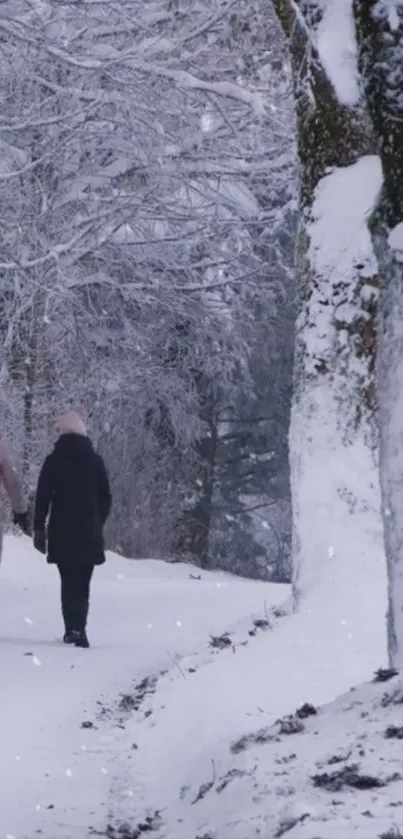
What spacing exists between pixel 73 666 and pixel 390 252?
4.10m

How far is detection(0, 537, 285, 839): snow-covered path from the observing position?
19.7 feet

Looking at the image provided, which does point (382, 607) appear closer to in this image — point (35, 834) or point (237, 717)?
point (237, 717)

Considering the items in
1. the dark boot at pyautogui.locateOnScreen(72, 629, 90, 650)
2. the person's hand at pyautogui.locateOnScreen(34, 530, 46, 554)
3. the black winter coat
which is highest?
the black winter coat

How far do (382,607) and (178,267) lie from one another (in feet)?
29.8

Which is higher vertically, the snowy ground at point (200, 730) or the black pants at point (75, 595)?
the black pants at point (75, 595)

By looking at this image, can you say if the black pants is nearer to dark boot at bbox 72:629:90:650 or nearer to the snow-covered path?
dark boot at bbox 72:629:90:650

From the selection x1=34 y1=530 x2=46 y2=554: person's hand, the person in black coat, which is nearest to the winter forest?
the person in black coat

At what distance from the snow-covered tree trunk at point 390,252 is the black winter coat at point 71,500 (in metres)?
4.59

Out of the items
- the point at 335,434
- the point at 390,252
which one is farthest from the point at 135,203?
the point at 390,252

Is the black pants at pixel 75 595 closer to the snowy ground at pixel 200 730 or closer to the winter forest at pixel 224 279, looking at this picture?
the snowy ground at pixel 200 730

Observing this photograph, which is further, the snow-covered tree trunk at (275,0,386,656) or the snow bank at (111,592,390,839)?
the snow-covered tree trunk at (275,0,386,656)

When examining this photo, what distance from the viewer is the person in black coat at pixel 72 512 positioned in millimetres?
10766

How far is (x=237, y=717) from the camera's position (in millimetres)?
7137

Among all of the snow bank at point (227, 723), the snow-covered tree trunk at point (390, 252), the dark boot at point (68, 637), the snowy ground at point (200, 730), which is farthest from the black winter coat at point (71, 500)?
the snow-covered tree trunk at point (390, 252)
